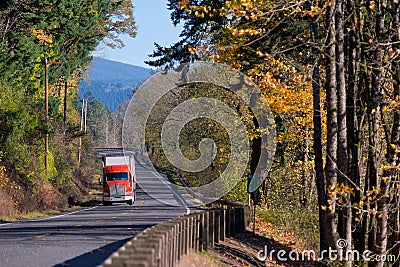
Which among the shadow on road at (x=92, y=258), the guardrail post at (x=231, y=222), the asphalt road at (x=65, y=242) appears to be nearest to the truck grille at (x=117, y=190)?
the asphalt road at (x=65, y=242)

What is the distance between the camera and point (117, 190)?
4850cm

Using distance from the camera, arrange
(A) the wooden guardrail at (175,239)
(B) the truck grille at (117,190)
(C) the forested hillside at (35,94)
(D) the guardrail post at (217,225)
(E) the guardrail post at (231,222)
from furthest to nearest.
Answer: (B) the truck grille at (117,190)
(C) the forested hillside at (35,94)
(E) the guardrail post at (231,222)
(D) the guardrail post at (217,225)
(A) the wooden guardrail at (175,239)

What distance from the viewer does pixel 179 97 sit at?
225ft

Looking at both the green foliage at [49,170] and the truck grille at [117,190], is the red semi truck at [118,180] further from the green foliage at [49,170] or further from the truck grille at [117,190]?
the green foliage at [49,170]

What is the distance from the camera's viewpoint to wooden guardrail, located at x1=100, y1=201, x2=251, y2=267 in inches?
369

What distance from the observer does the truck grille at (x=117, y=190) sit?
48.3 metres

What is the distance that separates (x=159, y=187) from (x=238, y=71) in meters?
36.5

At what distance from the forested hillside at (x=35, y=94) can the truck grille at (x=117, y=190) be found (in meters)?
3.18

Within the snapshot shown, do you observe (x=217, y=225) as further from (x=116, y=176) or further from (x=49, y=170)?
(x=49, y=170)

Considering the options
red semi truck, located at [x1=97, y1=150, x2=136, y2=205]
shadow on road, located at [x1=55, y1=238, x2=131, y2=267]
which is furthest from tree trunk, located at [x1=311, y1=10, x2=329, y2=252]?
red semi truck, located at [x1=97, y1=150, x2=136, y2=205]

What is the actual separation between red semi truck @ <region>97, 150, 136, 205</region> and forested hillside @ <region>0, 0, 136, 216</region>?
9.99 ft

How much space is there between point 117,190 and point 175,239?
35020mm

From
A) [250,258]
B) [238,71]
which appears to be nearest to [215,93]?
[238,71]

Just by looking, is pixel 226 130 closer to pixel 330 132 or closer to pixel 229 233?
pixel 229 233
